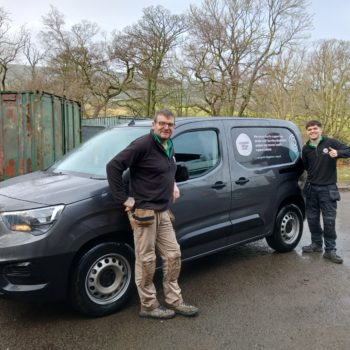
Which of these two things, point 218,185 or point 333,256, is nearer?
point 218,185

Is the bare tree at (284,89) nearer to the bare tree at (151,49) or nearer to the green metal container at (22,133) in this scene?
the bare tree at (151,49)

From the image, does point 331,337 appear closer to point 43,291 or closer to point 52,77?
point 43,291

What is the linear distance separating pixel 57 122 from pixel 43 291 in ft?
25.0

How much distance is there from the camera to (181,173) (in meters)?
4.04

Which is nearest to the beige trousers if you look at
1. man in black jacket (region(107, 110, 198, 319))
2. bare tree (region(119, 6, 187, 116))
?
man in black jacket (region(107, 110, 198, 319))

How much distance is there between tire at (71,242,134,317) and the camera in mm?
3516

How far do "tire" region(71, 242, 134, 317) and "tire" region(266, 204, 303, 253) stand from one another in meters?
2.45

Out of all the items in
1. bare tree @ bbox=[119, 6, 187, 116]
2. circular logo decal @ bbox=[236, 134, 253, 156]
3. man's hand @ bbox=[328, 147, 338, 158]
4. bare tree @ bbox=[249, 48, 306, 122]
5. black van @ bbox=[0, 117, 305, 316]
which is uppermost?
bare tree @ bbox=[119, 6, 187, 116]

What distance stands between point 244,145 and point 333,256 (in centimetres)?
192

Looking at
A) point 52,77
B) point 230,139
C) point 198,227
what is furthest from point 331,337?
point 52,77

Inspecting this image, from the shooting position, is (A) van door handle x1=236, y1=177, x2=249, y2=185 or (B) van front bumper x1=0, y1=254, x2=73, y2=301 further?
(A) van door handle x1=236, y1=177, x2=249, y2=185

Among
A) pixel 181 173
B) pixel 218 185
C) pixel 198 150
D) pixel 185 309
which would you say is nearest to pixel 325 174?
pixel 218 185

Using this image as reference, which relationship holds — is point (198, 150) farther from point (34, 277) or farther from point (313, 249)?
point (313, 249)

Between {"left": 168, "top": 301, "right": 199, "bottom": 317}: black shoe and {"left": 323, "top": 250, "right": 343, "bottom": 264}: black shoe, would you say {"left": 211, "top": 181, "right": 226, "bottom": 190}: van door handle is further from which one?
{"left": 323, "top": 250, "right": 343, "bottom": 264}: black shoe
